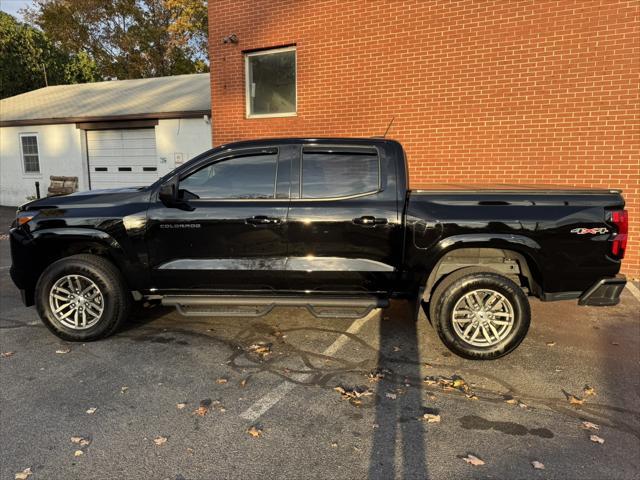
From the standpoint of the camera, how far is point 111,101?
1546 cm

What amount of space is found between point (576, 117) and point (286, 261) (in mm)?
5418

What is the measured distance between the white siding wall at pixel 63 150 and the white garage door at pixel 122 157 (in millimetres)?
286

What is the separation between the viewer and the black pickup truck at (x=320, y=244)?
3.96 metres

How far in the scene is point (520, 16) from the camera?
23.1 feet

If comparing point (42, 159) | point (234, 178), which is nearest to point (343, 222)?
point (234, 178)

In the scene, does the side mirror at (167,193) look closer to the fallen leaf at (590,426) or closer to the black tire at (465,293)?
the black tire at (465,293)

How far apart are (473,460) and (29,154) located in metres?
17.0

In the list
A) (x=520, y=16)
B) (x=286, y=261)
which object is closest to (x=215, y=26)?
(x=520, y=16)

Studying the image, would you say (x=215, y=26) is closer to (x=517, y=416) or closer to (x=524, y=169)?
(x=524, y=169)

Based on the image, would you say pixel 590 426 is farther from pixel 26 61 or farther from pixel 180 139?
pixel 26 61

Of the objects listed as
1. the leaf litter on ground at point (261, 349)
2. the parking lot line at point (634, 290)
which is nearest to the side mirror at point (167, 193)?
the leaf litter on ground at point (261, 349)

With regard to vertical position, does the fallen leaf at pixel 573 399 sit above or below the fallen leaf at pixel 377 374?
below

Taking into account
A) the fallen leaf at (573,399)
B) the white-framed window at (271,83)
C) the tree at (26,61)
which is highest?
the tree at (26,61)

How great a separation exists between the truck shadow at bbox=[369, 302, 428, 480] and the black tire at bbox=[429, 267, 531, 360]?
389mm
